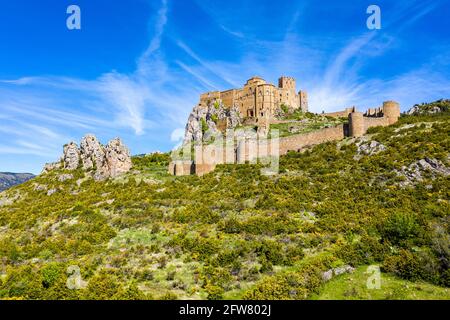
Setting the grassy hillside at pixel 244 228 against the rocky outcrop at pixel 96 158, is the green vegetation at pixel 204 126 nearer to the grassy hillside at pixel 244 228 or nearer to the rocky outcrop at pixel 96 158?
the rocky outcrop at pixel 96 158

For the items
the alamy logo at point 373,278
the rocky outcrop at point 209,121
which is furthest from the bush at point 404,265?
the rocky outcrop at point 209,121

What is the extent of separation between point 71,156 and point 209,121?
3281 centimetres

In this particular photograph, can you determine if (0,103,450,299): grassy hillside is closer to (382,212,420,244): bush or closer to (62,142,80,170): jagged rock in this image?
(382,212,420,244): bush

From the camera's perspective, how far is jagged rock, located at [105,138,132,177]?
Answer: 44.6 m

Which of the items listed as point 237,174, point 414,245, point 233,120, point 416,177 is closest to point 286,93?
point 233,120

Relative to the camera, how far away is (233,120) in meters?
72.2

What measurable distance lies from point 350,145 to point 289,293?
2596 centimetres

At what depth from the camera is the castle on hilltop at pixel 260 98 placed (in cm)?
7612

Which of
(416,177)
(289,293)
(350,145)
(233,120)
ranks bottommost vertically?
(289,293)

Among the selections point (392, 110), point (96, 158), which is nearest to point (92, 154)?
point (96, 158)

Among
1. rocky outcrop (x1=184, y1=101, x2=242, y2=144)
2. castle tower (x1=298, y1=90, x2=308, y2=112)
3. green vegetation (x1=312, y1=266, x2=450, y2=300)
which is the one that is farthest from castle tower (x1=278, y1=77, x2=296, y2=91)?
green vegetation (x1=312, y1=266, x2=450, y2=300)

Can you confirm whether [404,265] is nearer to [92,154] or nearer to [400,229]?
Answer: [400,229]

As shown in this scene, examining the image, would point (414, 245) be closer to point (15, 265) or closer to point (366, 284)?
point (366, 284)

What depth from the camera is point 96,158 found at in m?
46.3
